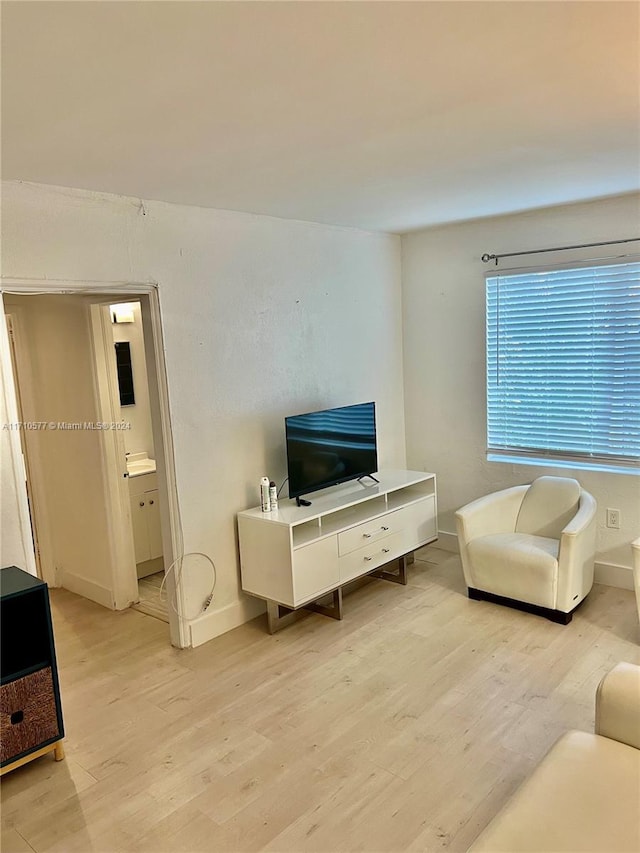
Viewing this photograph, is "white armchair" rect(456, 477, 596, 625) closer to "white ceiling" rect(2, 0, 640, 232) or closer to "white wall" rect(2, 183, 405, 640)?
"white wall" rect(2, 183, 405, 640)

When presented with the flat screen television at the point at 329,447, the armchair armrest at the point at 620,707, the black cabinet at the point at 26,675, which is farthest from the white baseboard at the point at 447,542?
the black cabinet at the point at 26,675

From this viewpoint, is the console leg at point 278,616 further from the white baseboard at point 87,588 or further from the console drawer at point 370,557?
the white baseboard at point 87,588

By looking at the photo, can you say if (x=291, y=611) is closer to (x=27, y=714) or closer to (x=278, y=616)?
(x=278, y=616)

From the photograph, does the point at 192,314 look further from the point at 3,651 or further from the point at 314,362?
the point at 3,651

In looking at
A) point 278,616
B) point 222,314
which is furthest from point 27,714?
point 222,314

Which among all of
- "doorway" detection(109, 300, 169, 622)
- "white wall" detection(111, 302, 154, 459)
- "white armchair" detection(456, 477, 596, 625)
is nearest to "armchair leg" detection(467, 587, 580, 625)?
"white armchair" detection(456, 477, 596, 625)

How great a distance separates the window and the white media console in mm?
871

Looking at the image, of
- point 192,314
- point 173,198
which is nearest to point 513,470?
point 192,314

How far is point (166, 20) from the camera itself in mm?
1415

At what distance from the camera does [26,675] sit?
8.37ft

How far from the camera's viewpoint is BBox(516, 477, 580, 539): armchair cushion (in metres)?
3.95

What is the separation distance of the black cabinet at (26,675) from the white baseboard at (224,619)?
1.05m

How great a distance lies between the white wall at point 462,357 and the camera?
4086 mm

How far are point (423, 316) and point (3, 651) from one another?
3.60m
